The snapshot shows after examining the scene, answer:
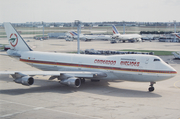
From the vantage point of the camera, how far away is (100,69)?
35250mm

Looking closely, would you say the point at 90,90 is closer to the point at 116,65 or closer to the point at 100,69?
the point at 100,69

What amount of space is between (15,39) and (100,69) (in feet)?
58.7

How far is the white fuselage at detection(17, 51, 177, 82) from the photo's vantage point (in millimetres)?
31547

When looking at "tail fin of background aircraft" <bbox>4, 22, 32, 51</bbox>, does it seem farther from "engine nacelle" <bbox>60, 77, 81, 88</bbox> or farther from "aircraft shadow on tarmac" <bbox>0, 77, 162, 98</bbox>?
"engine nacelle" <bbox>60, 77, 81, 88</bbox>

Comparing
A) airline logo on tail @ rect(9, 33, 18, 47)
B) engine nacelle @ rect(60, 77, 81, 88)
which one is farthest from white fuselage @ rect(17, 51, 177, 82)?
airline logo on tail @ rect(9, 33, 18, 47)

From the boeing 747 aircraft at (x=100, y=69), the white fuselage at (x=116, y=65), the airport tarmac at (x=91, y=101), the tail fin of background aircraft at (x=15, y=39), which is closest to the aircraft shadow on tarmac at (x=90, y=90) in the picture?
the airport tarmac at (x=91, y=101)

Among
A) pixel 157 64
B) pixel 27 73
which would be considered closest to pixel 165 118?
pixel 157 64

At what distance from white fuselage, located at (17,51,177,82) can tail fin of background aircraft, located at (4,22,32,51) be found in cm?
411

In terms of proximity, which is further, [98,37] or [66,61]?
[98,37]

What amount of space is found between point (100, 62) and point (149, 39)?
108 metres

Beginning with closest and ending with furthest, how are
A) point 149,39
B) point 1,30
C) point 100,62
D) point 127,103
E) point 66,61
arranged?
Result: point 127,103 → point 100,62 → point 66,61 → point 1,30 → point 149,39

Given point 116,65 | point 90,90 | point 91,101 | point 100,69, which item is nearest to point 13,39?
point 100,69

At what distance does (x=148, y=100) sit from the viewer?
2859 cm

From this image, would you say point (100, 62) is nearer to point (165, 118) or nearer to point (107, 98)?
point (107, 98)
